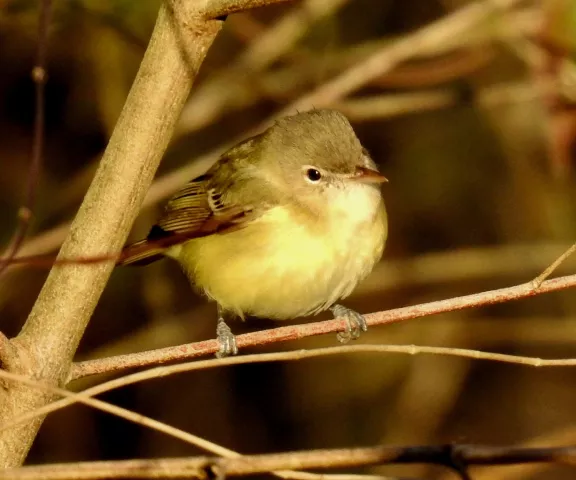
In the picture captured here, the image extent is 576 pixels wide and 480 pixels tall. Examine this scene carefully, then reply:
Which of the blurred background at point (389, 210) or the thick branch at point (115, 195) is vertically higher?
→ the blurred background at point (389, 210)

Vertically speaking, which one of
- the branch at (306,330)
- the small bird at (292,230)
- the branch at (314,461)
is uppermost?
the small bird at (292,230)

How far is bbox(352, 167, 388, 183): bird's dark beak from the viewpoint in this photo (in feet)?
11.3

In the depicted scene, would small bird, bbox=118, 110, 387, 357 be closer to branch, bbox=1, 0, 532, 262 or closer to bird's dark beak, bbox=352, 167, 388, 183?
bird's dark beak, bbox=352, 167, 388, 183

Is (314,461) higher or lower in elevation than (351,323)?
lower

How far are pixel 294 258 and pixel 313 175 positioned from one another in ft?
1.44

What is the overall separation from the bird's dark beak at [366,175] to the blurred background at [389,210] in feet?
3.33

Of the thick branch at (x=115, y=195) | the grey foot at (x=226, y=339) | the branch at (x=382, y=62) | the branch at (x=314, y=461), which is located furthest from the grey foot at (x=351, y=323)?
the branch at (x=314, y=461)

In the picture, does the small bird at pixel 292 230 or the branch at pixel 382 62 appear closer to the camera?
the small bird at pixel 292 230

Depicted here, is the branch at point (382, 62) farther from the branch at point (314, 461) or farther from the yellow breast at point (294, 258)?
the branch at point (314, 461)

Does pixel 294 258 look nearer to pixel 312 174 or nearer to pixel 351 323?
pixel 351 323

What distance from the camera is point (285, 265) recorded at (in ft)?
10.9

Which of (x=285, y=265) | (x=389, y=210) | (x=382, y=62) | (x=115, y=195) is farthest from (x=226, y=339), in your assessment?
(x=389, y=210)

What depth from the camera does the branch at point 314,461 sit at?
4.90 ft

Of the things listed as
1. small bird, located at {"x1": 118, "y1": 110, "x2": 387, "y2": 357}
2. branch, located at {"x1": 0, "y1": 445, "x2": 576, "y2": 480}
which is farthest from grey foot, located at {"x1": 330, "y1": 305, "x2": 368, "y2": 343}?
branch, located at {"x1": 0, "y1": 445, "x2": 576, "y2": 480}
